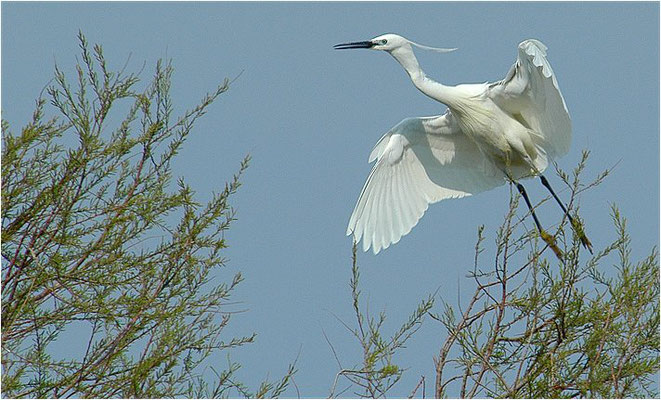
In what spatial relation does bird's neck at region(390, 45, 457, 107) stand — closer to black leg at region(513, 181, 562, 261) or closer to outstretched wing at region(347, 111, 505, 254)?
outstretched wing at region(347, 111, 505, 254)

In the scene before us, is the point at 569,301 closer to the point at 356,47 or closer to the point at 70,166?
the point at 70,166

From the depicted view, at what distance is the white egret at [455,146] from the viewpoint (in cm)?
506

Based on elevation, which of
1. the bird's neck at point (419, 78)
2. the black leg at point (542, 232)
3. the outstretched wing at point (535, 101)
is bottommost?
the black leg at point (542, 232)

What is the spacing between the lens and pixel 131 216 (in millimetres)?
3279

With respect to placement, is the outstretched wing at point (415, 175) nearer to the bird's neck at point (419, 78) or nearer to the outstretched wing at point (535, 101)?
the bird's neck at point (419, 78)

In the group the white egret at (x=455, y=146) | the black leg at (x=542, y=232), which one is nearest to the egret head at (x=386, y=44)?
the white egret at (x=455, y=146)

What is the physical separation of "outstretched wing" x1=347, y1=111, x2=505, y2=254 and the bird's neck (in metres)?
0.27

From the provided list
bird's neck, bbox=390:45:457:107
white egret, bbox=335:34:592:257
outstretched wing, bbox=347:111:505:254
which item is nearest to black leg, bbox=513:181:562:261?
white egret, bbox=335:34:592:257

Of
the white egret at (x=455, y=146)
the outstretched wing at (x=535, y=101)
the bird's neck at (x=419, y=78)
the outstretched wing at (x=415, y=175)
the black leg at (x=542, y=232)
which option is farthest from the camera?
the outstretched wing at (x=415, y=175)

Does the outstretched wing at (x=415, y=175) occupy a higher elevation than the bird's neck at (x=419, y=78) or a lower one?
lower

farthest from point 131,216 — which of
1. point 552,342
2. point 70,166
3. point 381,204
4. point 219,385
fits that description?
point 381,204

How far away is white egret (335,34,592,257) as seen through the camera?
5.06 meters

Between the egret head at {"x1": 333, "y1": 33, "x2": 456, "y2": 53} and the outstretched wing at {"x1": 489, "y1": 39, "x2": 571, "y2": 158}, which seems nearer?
the outstretched wing at {"x1": 489, "y1": 39, "x2": 571, "y2": 158}

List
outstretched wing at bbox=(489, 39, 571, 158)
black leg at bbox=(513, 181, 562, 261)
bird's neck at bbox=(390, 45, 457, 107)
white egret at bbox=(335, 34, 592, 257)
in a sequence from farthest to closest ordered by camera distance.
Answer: bird's neck at bbox=(390, 45, 457, 107)
white egret at bbox=(335, 34, 592, 257)
outstretched wing at bbox=(489, 39, 571, 158)
black leg at bbox=(513, 181, 562, 261)
